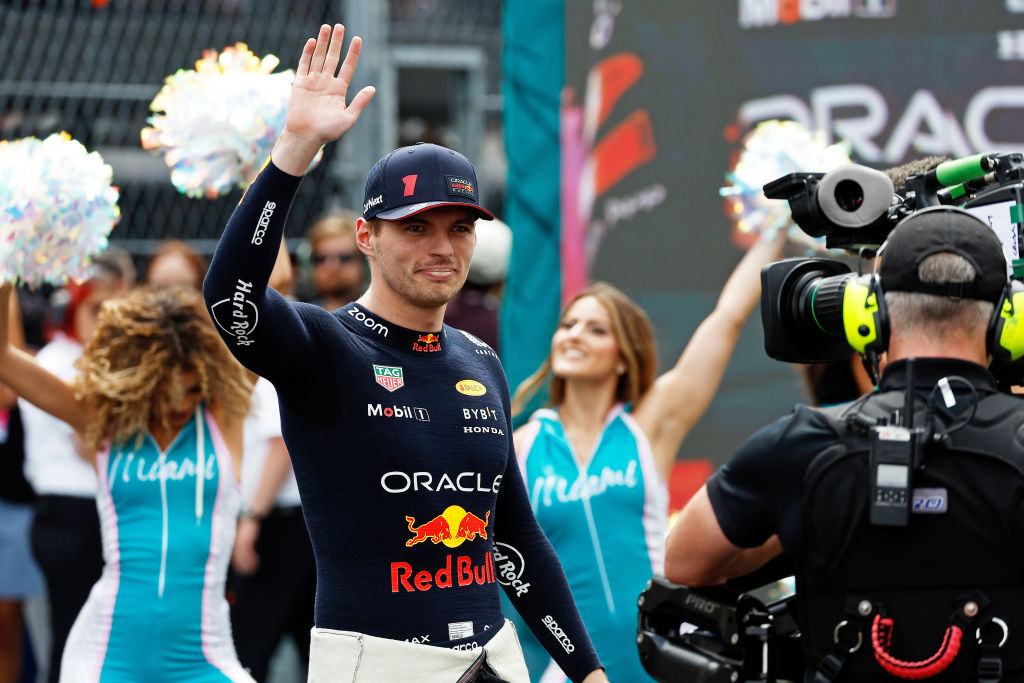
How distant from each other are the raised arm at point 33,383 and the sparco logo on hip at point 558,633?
165 centimetres

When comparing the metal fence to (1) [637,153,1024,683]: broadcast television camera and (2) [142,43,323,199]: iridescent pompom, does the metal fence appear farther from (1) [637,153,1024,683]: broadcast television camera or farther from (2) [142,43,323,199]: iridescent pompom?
(1) [637,153,1024,683]: broadcast television camera

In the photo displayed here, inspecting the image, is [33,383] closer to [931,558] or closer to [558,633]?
[558,633]

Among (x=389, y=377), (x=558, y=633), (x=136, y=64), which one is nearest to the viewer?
(x=389, y=377)

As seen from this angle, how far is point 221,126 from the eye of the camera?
12.2 feet

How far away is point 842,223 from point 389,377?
0.99m

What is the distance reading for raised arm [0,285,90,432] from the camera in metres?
3.90

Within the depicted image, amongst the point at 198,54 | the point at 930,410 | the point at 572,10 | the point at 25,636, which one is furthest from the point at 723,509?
the point at 25,636

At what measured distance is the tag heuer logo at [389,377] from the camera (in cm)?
281

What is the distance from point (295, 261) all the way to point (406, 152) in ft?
12.5

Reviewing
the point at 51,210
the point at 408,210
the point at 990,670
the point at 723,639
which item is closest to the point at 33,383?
the point at 51,210

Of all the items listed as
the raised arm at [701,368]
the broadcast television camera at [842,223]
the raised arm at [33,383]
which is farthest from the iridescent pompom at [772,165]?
the raised arm at [33,383]

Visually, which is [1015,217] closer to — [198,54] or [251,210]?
[251,210]

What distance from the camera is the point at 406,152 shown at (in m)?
2.94

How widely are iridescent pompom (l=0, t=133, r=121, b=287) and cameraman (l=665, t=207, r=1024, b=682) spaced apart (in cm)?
219
